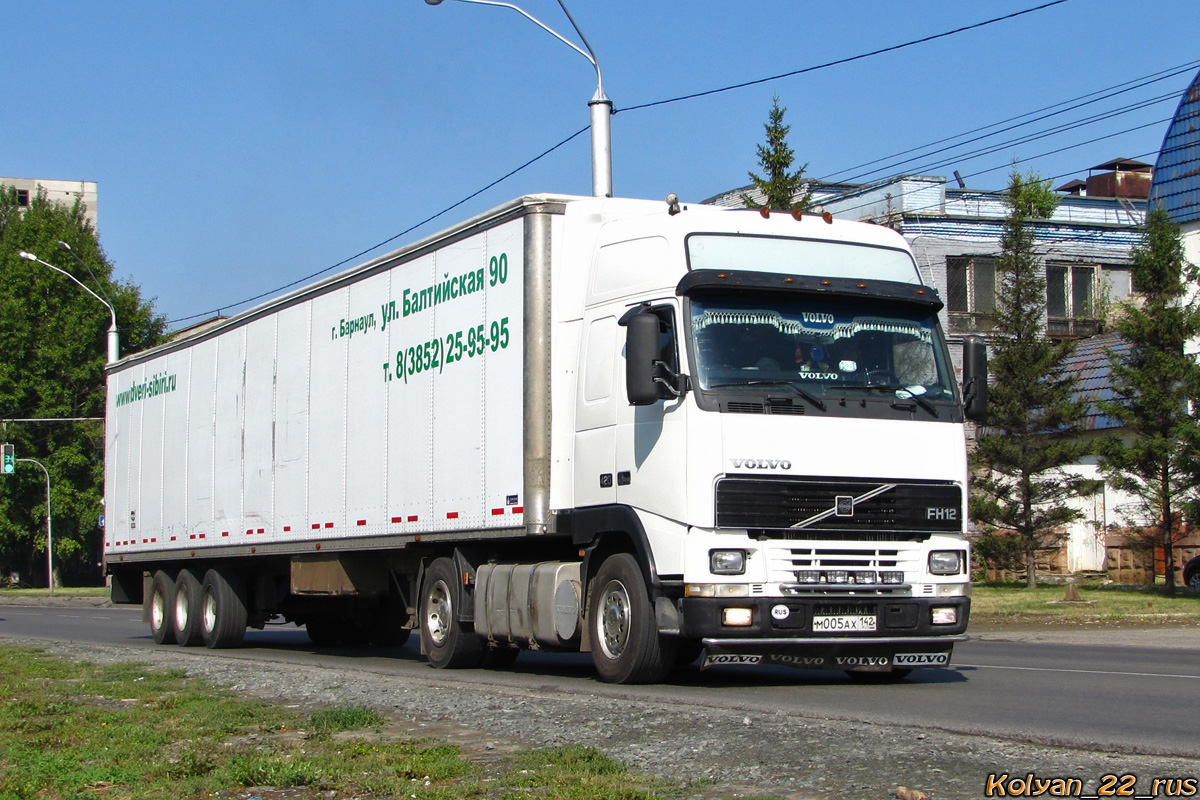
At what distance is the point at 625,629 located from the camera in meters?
11.8

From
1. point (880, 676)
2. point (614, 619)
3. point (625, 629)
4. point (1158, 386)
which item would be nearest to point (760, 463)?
point (625, 629)

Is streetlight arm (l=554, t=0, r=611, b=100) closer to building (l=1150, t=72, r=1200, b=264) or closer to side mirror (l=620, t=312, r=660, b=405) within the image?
side mirror (l=620, t=312, r=660, b=405)

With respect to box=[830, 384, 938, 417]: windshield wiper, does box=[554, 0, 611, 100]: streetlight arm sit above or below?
above

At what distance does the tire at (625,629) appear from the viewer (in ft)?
37.5

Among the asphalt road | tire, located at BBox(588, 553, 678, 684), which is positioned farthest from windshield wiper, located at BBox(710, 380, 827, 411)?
the asphalt road

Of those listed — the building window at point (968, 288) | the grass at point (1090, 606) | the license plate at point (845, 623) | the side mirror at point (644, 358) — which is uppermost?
the building window at point (968, 288)

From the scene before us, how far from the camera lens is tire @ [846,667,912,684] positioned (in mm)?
12277

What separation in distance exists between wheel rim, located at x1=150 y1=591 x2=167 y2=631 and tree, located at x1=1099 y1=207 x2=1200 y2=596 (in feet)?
61.1

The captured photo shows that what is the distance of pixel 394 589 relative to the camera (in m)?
16.8

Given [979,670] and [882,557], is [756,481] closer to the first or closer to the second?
[882,557]

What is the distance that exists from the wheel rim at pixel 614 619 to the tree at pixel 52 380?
49.7 metres

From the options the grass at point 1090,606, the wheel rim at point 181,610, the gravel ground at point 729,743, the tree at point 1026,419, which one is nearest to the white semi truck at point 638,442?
the gravel ground at point 729,743

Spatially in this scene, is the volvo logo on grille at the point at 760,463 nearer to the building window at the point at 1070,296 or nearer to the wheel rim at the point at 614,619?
the wheel rim at the point at 614,619

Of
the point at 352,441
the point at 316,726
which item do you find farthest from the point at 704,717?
the point at 352,441
